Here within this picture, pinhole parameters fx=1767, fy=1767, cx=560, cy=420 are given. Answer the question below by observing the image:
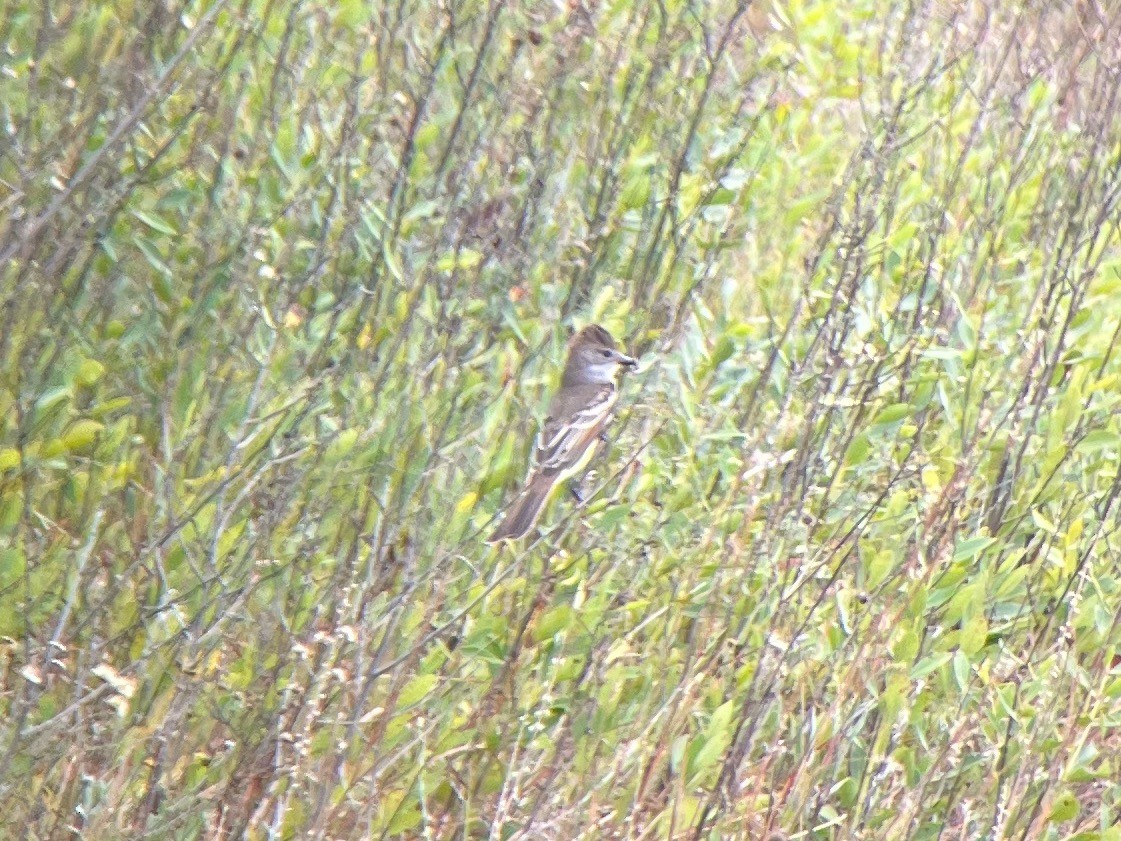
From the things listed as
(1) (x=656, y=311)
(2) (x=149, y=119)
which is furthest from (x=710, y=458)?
(2) (x=149, y=119)

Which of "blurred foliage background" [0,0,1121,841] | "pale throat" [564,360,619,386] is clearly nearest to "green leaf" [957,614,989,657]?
"blurred foliage background" [0,0,1121,841]

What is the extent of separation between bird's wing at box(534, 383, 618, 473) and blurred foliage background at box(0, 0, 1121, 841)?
0.36 meters

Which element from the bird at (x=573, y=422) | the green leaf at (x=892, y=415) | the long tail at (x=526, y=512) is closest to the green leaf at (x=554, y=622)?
the bird at (x=573, y=422)

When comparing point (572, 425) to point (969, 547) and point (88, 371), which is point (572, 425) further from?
point (88, 371)

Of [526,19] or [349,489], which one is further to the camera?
[526,19]

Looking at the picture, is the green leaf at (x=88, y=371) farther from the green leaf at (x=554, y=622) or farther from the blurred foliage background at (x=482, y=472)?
the green leaf at (x=554, y=622)

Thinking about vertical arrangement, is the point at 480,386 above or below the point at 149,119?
below

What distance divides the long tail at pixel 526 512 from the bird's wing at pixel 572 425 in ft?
0.22

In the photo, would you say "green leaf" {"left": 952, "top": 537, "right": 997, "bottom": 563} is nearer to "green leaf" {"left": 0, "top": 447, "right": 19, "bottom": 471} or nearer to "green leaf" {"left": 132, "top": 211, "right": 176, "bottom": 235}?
"green leaf" {"left": 132, "top": 211, "right": 176, "bottom": 235}

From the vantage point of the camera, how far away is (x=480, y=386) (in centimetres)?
471

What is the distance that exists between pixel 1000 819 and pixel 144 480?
2.55 m

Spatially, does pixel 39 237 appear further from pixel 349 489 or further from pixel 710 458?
pixel 710 458

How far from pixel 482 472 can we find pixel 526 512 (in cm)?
71

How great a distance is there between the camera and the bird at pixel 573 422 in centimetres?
556
